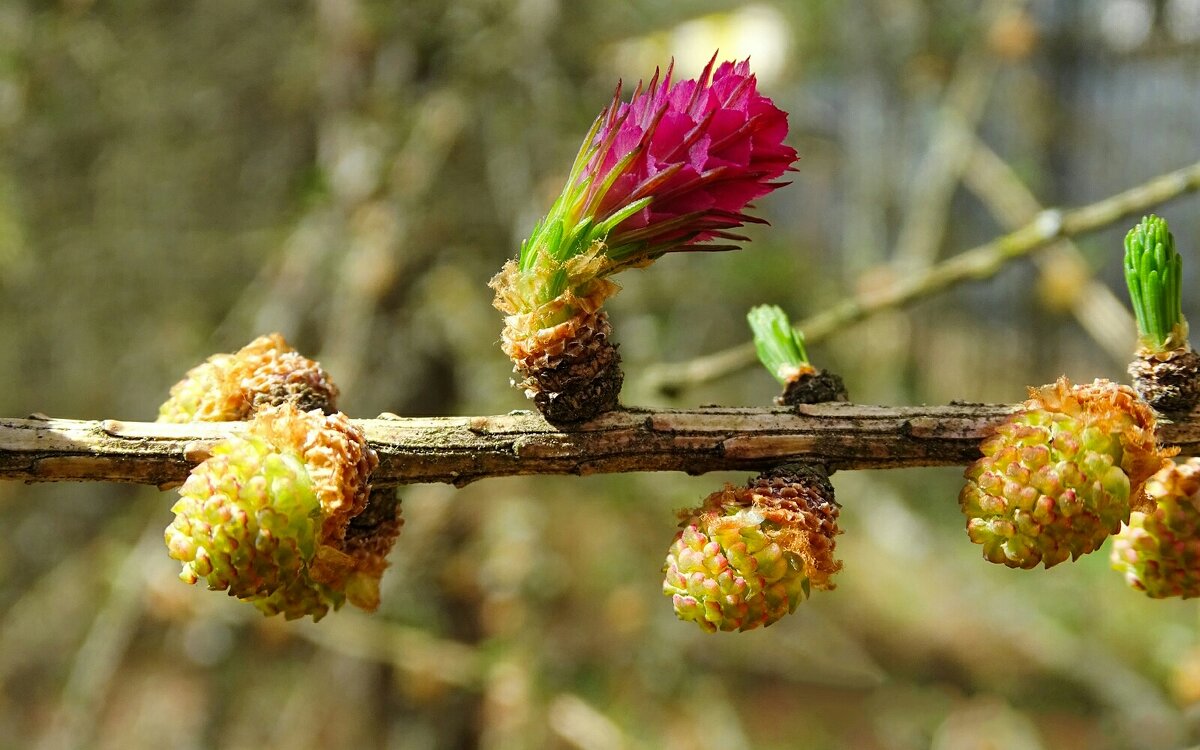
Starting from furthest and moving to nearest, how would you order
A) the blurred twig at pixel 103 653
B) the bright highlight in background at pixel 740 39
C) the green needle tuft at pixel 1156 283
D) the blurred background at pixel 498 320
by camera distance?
the bright highlight in background at pixel 740 39, the blurred background at pixel 498 320, the blurred twig at pixel 103 653, the green needle tuft at pixel 1156 283

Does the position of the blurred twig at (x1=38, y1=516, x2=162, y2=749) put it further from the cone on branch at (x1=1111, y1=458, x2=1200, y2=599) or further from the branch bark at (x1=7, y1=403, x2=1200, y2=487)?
the cone on branch at (x1=1111, y1=458, x2=1200, y2=599)

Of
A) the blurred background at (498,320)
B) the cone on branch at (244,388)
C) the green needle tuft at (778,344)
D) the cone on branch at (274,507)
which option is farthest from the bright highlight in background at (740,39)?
the cone on branch at (274,507)

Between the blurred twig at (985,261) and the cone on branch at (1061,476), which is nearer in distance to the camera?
the cone on branch at (1061,476)

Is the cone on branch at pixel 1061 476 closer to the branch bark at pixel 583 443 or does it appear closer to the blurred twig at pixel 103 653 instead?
the branch bark at pixel 583 443

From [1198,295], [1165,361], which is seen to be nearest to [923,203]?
[1198,295]

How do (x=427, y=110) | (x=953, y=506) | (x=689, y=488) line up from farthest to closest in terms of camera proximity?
(x=953, y=506)
(x=689, y=488)
(x=427, y=110)

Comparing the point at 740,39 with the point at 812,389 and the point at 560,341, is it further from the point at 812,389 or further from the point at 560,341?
the point at 560,341

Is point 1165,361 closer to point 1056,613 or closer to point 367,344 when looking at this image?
point 367,344
